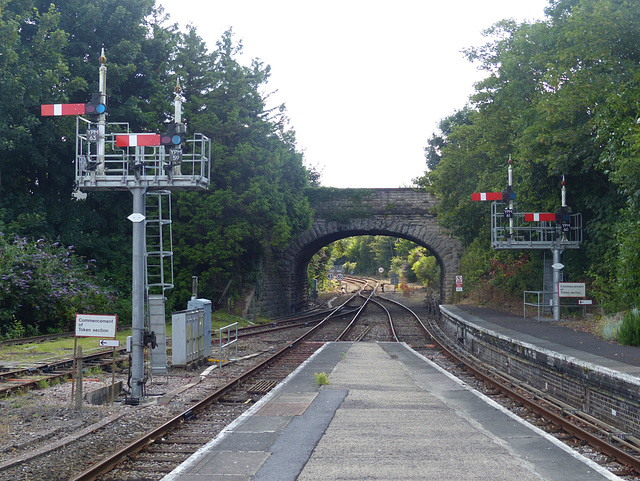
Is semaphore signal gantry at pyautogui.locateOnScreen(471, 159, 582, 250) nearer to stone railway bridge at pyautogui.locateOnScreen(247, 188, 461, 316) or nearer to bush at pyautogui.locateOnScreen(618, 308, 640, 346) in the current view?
bush at pyautogui.locateOnScreen(618, 308, 640, 346)

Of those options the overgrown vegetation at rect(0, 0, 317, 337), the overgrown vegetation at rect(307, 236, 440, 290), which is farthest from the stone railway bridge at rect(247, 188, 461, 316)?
the overgrown vegetation at rect(307, 236, 440, 290)

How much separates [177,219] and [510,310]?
14.9 metres

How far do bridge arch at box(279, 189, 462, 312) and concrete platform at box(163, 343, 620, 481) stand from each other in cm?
2457

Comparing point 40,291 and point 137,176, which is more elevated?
point 137,176

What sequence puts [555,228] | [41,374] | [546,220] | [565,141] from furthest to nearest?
[555,228], [546,220], [565,141], [41,374]

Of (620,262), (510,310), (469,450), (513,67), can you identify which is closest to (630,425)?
(469,450)

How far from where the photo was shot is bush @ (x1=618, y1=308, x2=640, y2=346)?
13.4 meters

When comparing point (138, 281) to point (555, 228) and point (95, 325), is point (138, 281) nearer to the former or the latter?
point (95, 325)

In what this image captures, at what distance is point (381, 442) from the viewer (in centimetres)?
729

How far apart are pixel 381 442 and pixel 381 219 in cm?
2879

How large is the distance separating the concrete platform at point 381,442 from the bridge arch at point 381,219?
24567 mm

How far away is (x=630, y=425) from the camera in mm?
8742

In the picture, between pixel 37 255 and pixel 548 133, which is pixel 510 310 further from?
pixel 37 255

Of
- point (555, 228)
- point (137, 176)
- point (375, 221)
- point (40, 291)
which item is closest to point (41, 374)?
point (137, 176)
